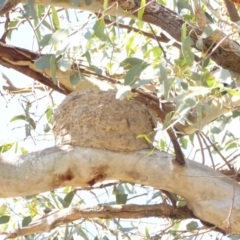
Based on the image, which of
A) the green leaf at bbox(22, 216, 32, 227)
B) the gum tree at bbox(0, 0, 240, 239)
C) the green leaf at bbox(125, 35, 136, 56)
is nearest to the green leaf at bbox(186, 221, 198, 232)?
the gum tree at bbox(0, 0, 240, 239)

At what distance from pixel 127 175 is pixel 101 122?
0.25 metres

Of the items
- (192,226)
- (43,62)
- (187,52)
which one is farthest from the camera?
(192,226)

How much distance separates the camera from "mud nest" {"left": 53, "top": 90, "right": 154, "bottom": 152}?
81.3 inches

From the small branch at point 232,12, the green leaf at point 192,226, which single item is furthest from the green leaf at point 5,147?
the small branch at point 232,12

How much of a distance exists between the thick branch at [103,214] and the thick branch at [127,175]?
112 mm

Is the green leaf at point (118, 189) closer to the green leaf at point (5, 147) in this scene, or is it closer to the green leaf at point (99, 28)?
the green leaf at point (5, 147)

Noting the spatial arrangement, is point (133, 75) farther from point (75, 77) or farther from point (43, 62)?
point (75, 77)

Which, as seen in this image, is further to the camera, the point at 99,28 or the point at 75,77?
the point at 75,77

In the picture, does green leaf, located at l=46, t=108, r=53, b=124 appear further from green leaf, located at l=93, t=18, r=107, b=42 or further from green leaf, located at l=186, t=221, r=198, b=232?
green leaf, located at l=93, t=18, r=107, b=42

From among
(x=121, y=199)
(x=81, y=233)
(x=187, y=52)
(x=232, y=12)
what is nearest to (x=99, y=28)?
(x=187, y=52)

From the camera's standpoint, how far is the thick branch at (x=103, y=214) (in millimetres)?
2111

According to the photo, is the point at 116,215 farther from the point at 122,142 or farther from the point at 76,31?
the point at 76,31

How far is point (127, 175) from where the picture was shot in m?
2.00

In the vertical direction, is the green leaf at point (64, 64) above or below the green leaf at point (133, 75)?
above
